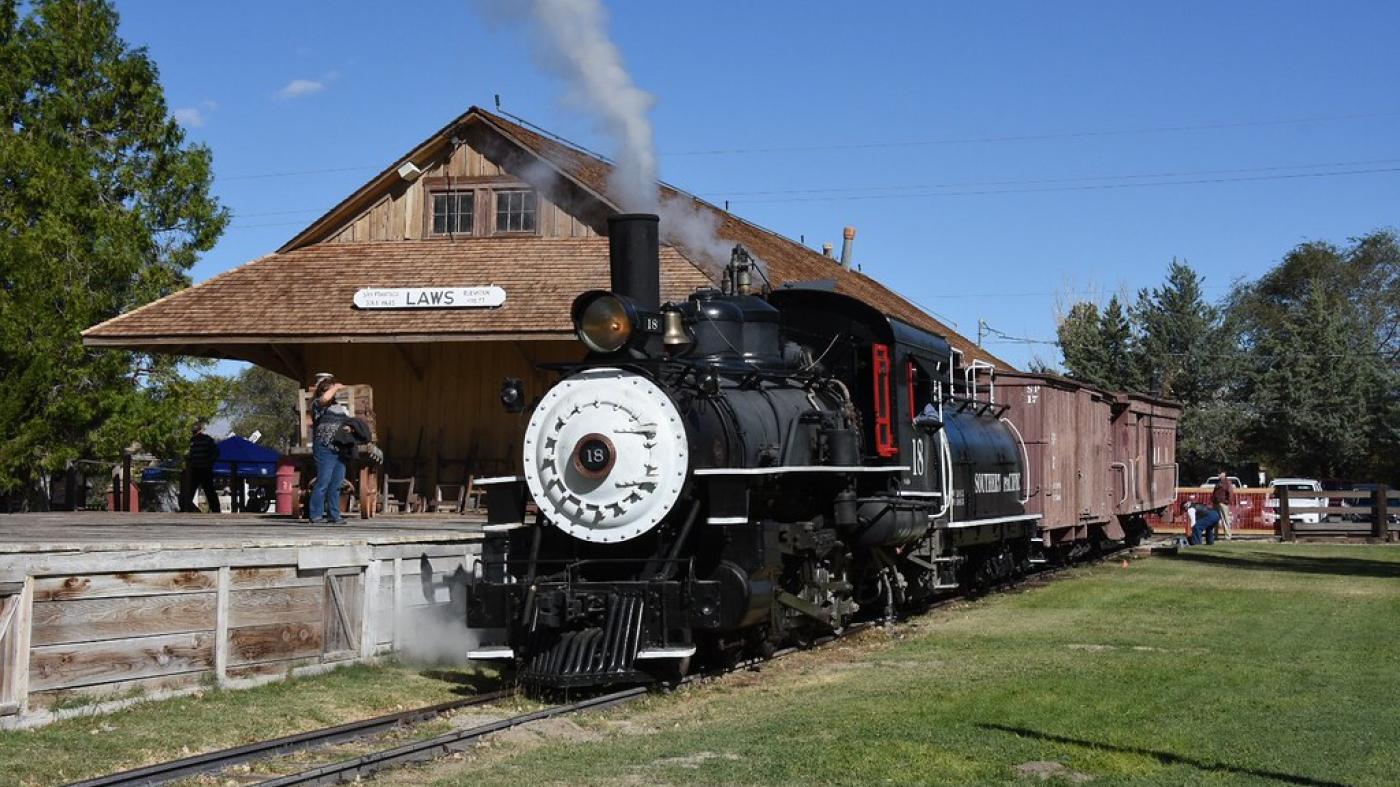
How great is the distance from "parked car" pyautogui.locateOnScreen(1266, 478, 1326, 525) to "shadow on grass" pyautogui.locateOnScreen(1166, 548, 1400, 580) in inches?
289

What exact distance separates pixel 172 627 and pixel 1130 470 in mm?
20956

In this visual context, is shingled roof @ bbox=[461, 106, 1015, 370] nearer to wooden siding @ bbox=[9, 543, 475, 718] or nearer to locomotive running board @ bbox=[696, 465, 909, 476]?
locomotive running board @ bbox=[696, 465, 909, 476]

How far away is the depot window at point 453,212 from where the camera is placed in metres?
25.3

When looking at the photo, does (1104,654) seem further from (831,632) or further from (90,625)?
(90,625)

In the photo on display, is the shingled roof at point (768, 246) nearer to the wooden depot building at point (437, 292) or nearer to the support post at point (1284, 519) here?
the wooden depot building at point (437, 292)

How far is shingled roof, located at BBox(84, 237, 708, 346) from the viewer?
71.2 ft

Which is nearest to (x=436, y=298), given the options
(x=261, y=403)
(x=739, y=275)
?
(x=739, y=275)

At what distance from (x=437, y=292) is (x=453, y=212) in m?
3.30

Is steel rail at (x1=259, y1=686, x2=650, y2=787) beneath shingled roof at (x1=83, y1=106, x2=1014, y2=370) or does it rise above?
beneath

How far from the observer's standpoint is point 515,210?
25.1 meters

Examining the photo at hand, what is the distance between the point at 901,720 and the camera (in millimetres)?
9602

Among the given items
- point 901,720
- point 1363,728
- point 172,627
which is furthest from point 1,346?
point 1363,728

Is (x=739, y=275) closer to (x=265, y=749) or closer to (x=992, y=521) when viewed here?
(x=992, y=521)

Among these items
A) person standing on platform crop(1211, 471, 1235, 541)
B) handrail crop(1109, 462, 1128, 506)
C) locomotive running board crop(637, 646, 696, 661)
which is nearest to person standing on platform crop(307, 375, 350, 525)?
locomotive running board crop(637, 646, 696, 661)
